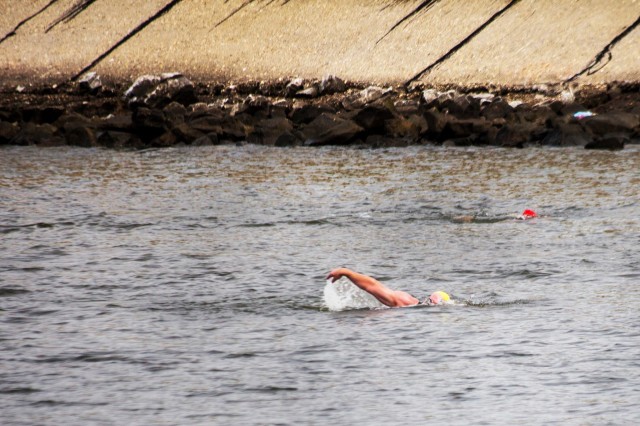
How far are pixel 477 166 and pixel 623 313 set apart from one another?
11005 mm

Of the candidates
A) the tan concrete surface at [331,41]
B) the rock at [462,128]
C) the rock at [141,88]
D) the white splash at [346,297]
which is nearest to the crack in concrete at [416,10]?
the tan concrete surface at [331,41]

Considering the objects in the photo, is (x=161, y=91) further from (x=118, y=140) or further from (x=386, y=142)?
(x=386, y=142)

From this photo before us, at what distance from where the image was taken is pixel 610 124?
22.3 metres

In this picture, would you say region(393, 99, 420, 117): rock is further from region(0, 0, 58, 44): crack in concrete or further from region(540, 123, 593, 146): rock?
region(0, 0, 58, 44): crack in concrete

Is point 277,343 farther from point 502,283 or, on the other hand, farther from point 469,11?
point 469,11

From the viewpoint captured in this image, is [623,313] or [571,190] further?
[571,190]

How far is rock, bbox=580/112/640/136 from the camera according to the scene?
22266mm

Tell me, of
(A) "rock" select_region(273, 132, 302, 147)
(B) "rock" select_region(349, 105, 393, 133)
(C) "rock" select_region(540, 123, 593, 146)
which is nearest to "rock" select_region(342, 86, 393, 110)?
(B) "rock" select_region(349, 105, 393, 133)

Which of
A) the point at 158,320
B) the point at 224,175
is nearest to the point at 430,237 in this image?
the point at 158,320

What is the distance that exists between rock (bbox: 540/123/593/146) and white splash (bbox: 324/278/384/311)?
44.2 feet

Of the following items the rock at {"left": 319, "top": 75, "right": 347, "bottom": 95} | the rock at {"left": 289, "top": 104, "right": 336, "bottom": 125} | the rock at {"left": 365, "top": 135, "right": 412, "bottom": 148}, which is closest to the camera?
the rock at {"left": 365, "top": 135, "right": 412, "bottom": 148}

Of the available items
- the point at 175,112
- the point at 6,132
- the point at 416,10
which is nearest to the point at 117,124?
Answer: the point at 175,112

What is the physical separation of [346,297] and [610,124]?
14.5 m

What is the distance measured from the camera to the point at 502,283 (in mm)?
9531
